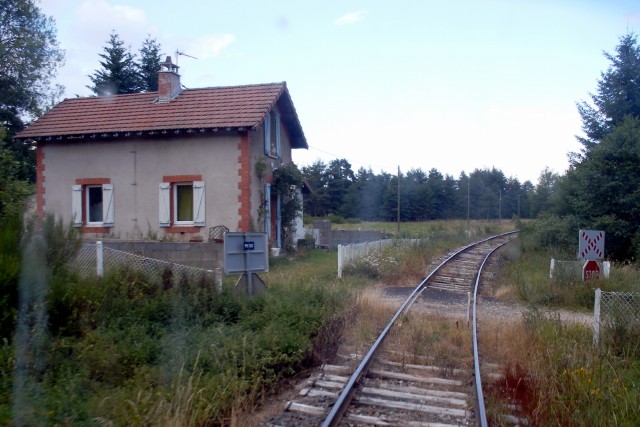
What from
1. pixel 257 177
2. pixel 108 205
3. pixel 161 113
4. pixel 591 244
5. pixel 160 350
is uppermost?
pixel 161 113

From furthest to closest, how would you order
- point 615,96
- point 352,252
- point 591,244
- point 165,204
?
point 615,96, point 165,204, point 352,252, point 591,244

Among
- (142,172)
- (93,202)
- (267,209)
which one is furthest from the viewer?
(93,202)

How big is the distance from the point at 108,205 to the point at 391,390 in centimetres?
1529

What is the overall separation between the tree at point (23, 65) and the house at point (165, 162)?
324 inches

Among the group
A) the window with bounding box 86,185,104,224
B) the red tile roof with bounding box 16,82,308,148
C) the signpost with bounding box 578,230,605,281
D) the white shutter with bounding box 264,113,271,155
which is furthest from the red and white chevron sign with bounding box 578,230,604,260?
the window with bounding box 86,185,104,224

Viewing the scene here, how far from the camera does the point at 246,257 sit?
9602 millimetres

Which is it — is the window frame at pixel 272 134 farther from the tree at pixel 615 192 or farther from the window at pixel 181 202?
the tree at pixel 615 192

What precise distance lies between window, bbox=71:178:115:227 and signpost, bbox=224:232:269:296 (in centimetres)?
1137

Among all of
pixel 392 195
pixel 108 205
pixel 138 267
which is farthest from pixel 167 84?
pixel 392 195

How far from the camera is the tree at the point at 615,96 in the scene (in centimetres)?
3080

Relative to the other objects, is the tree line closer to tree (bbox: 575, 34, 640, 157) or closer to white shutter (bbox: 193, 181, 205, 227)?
tree (bbox: 575, 34, 640, 157)

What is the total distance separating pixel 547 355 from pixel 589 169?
17.2 metres

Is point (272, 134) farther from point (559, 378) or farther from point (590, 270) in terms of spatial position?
point (559, 378)

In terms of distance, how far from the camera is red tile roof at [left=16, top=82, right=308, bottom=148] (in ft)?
61.4
